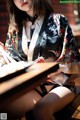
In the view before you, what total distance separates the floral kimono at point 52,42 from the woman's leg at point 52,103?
0.48 m

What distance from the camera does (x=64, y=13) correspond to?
4977 millimetres

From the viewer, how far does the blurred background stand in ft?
11.5

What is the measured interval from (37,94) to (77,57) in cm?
61

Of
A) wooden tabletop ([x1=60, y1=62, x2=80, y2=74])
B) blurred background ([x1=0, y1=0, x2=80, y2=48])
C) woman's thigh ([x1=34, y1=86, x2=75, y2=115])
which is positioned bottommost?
woman's thigh ([x1=34, y1=86, x2=75, y2=115])

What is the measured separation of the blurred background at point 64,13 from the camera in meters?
3.50

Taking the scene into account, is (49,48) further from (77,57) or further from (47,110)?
(47,110)

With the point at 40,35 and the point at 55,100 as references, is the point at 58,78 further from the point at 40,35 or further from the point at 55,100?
the point at 40,35

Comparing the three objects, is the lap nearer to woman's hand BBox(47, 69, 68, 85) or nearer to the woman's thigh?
the woman's thigh

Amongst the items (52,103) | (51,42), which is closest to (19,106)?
(52,103)

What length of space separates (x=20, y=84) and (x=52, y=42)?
1.05 m

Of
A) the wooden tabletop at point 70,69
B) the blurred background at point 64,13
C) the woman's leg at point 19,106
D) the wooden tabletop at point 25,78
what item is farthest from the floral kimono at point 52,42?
the blurred background at point 64,13

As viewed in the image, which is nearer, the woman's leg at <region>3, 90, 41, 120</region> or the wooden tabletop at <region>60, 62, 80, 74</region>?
the woman's leg at <region>3, 90, 41, 120</region>

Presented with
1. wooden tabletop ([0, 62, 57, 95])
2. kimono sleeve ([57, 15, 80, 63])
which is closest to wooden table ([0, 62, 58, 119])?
wooden tabletop ([0, 62, 57, 95])

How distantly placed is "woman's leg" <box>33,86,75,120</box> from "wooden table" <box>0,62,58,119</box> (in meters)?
0.23
